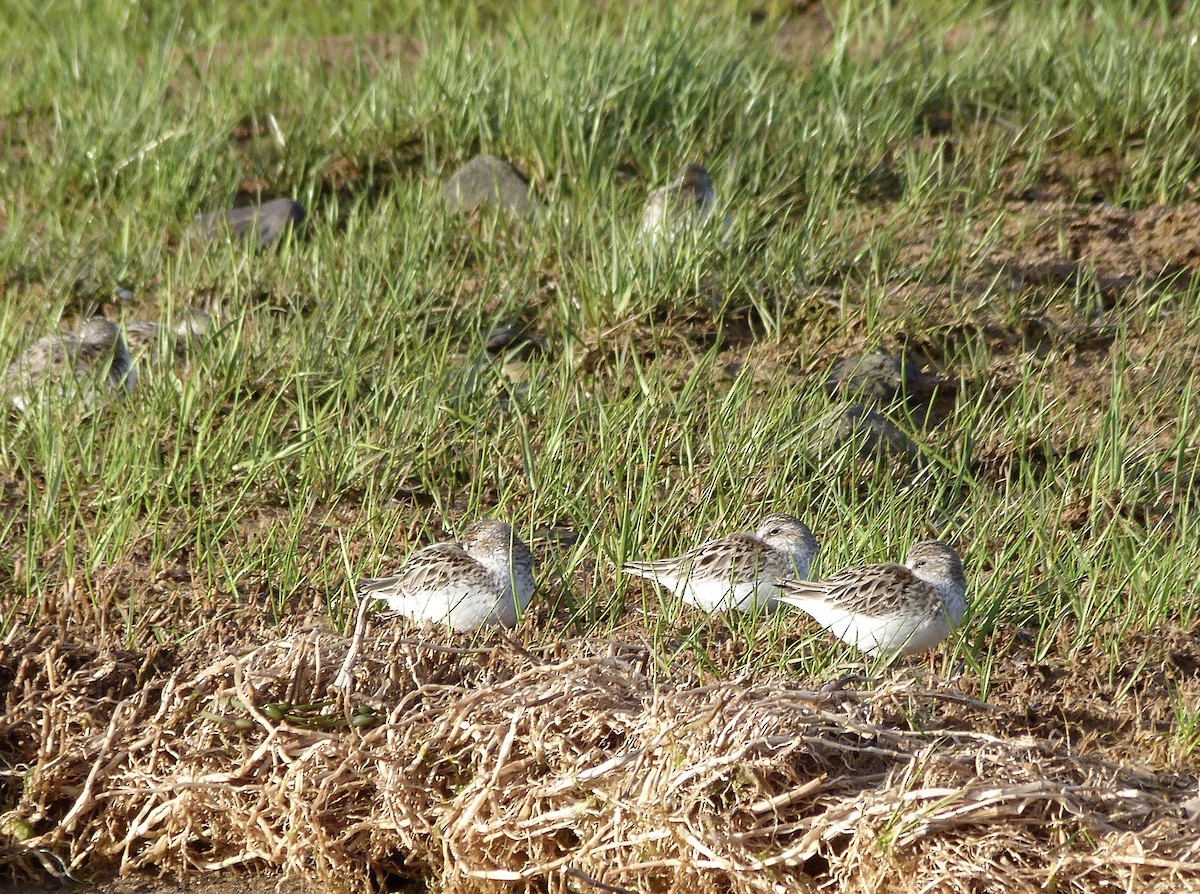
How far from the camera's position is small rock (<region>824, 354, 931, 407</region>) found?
22.1ft

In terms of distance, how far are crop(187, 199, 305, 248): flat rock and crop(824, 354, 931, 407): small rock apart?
10.0 ft

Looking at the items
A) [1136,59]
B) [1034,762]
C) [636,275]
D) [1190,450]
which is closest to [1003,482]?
[1190,450]

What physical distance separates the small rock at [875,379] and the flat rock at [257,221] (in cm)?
305

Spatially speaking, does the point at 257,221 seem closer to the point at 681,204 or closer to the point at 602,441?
the point at 681,204

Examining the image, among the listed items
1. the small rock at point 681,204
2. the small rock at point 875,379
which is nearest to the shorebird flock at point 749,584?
the small rock at point 875,379

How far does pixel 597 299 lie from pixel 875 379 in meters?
1.32

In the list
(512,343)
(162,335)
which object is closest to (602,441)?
(512,343)

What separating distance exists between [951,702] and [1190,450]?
90.2 inches

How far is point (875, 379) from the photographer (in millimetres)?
6840

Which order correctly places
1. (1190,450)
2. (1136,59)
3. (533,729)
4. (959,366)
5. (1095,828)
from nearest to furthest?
(1095,828), (533,729), (1190,450), (959,366), (1136,59)

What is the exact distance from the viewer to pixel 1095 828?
3.96 meters

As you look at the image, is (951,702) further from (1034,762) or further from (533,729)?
(533,729)

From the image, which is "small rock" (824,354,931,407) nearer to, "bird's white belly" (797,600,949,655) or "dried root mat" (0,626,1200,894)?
"bird's white belly" (797,600,949,655)

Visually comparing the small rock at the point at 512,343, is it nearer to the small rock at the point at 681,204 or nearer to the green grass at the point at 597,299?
the green grass at the point at 597,299
